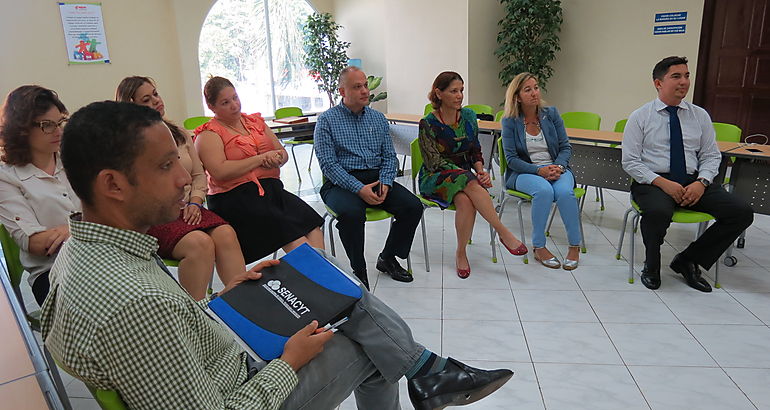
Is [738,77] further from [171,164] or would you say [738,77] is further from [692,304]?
[171,164]

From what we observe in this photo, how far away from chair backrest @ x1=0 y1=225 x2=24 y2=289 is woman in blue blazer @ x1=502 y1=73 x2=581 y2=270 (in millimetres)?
2697

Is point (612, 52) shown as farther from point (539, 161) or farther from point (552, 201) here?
→ point (552, 201)

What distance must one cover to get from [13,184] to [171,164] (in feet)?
4.63

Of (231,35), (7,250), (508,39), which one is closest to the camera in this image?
(7,250)

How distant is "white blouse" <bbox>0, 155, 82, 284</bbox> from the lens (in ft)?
6.55

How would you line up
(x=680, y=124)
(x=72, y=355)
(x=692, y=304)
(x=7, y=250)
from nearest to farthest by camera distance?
(x=72, y=355), (x=7, y=250), (x=692, y=304), (x=680, y=124)

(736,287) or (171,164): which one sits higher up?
(171,164)

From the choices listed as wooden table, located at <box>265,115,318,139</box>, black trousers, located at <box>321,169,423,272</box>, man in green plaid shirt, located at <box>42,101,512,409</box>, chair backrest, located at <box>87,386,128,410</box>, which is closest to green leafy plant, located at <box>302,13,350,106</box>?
wooden table, located at <box>265,115,318,139</box>

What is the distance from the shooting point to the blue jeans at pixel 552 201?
3260 millimetres

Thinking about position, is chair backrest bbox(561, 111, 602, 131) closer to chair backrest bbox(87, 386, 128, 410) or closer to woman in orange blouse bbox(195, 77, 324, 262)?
woman in orange blouse bbox(195, 77, 324, 262)

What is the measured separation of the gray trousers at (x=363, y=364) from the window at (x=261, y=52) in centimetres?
708

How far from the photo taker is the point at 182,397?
97cm

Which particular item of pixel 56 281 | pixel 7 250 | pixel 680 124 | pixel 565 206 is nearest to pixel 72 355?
pixel 56 281

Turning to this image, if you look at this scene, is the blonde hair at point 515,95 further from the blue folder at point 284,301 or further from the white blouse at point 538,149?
the blue folder at point 284,301
